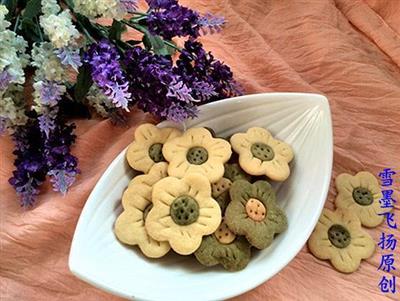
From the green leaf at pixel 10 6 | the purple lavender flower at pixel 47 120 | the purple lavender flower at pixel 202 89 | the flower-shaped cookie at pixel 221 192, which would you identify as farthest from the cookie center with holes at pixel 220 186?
the green leaf at pixel 10 6

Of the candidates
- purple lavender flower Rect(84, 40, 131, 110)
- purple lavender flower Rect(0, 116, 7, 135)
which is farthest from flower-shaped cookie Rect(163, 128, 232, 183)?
purple lavender flower Rect(0, 116, 7, 135)

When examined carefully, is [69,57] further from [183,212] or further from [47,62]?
[183,212]

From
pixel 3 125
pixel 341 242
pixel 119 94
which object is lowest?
pixel 341 242

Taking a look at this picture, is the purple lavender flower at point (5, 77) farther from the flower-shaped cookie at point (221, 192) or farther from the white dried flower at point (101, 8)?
the flower-shaped cookie at point (221, 192)

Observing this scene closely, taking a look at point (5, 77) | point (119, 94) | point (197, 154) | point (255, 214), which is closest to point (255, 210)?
point (255, 214)

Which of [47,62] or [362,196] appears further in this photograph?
[362,196]

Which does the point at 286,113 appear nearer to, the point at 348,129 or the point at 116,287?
the point at 348,129

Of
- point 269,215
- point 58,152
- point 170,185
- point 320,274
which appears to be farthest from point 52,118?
point 320,274
